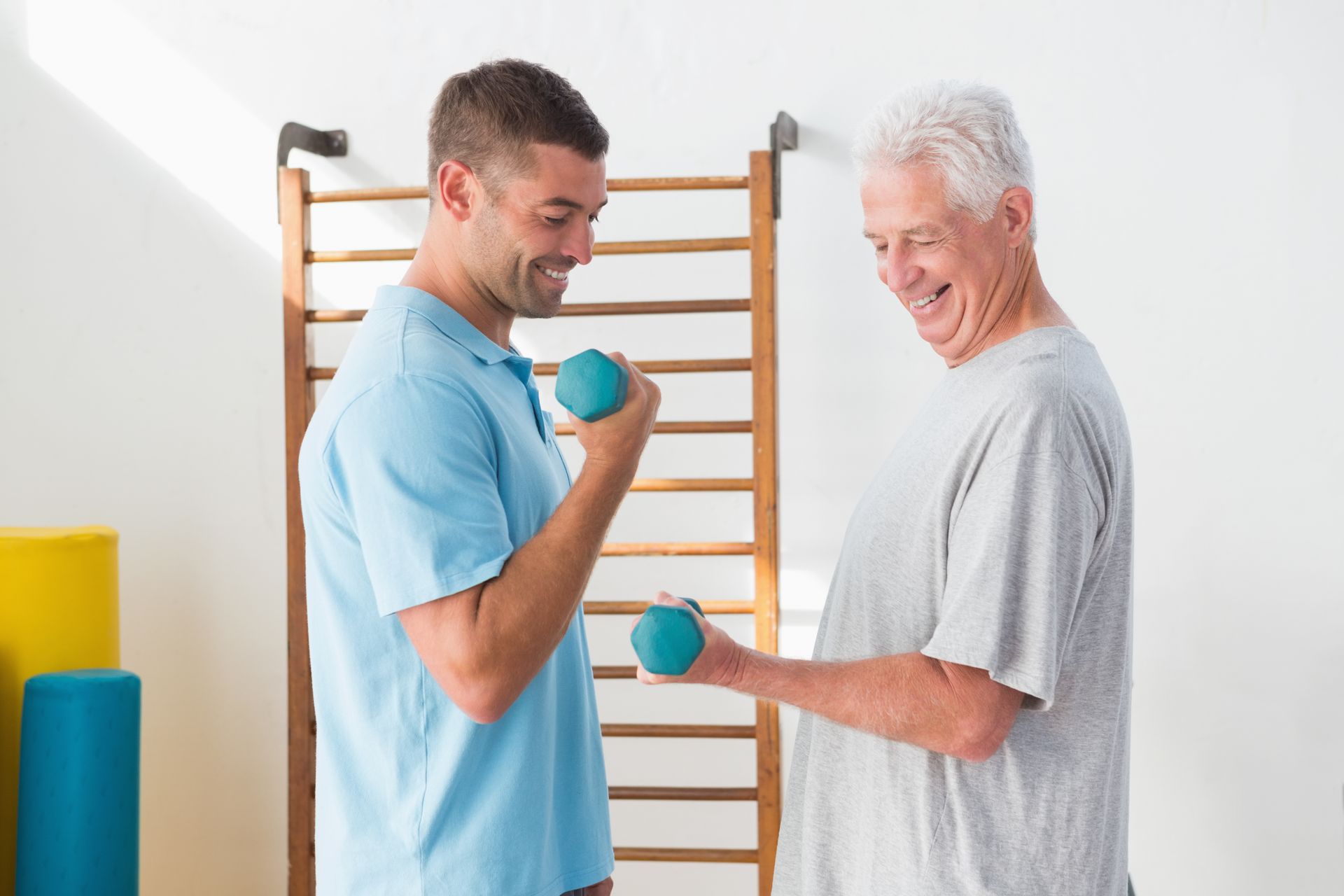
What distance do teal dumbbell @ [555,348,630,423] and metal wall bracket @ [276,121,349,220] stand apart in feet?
5.65

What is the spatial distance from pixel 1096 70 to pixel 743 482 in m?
1.23

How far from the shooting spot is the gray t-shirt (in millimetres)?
1068

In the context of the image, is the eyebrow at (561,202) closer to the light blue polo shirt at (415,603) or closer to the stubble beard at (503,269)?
the stubble beard at (503,269)

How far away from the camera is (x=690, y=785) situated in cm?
272

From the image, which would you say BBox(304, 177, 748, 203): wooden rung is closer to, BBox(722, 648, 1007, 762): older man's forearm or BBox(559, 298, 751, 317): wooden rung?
BBox(559, 298, 751, 317): wooden rung

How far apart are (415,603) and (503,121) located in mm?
582

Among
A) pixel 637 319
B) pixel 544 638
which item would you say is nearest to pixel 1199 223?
pixel 637 319

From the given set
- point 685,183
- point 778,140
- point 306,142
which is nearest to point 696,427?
point 685,183

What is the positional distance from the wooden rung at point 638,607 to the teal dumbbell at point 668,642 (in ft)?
4.68

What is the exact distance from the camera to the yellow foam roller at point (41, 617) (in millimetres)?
2207

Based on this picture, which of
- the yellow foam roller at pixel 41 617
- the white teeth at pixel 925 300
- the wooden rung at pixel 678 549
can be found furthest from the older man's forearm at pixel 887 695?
the yellow foam roller at pixel 41 617

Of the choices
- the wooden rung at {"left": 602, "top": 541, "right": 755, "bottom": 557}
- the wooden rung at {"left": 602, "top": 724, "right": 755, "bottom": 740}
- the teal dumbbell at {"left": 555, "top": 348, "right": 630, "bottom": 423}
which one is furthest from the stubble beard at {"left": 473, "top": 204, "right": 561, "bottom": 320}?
the wooden rung at {"left": 602, "top": 724, "right": 755, "bottom": 740}

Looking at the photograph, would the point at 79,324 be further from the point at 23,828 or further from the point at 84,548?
the point at 23,828

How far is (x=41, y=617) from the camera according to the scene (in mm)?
2227
